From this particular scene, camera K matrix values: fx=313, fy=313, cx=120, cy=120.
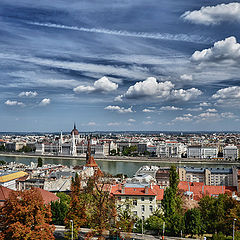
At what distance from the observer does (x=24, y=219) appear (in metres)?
10.5

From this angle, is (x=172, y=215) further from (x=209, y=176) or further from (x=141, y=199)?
(x=209, y=176)

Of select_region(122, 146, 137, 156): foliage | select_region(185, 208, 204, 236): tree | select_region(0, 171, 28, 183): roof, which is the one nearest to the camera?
select_region(185, 208, 204, 236): tree

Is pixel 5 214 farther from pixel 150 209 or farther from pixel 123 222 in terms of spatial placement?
pixel 150 209

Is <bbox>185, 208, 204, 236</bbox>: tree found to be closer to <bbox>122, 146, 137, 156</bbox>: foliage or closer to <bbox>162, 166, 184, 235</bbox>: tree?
<bbox>162, 166, 184, 235</bbox>: tree

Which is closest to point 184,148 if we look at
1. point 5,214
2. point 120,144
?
point 120,144

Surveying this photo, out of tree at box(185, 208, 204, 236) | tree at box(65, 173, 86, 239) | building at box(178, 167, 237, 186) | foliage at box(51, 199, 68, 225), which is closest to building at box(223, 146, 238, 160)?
building at box(178, 167, 237, 186)

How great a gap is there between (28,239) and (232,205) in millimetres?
8897

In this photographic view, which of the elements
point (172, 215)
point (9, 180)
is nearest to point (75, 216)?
point (172, 215)

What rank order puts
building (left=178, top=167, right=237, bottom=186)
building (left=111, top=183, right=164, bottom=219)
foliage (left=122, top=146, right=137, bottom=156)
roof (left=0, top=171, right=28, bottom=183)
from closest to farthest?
building (left=111, top=183, right=164, bottom=219)
roof (left=0, top=171, right=28, bottom=183)
building (left=178, top=167, right=237, bottom=186)
foliage (left=122, top=146, right=137, bottom=156)

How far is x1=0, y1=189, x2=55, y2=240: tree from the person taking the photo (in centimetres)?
1005

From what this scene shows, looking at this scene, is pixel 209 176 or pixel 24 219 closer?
pixel 24 219

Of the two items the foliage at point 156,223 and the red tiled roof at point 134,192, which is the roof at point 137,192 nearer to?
the red tiled roof at point 134,192

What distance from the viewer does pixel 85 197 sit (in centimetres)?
1529

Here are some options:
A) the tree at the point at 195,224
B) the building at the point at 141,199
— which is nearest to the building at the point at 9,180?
the building at the point at 141,199
